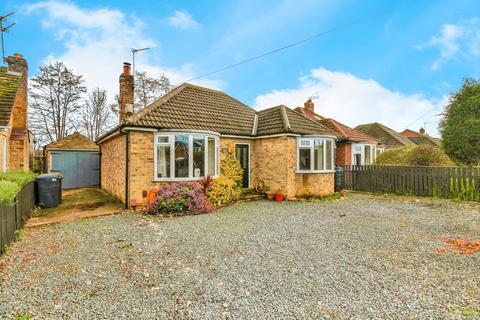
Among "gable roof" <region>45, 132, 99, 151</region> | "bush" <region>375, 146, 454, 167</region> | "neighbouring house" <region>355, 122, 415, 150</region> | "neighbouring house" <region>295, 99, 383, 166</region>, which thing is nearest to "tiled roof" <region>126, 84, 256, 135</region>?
"neighbouring house" <region>295, 99, 383, 166</region>

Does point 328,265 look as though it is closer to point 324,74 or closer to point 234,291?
point 234,291

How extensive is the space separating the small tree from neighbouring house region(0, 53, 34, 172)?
2354 centimetres

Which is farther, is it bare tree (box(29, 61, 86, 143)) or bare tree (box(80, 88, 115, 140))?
bare tree (box(80, 88, 115, 140))

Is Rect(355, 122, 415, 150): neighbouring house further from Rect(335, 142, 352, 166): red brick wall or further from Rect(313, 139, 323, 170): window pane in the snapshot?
Rect(313, 139, 323, 170): window pane

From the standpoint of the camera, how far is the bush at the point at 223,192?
9.52m

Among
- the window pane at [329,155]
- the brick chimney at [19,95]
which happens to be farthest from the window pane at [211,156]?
the brick chimney at [19,95]

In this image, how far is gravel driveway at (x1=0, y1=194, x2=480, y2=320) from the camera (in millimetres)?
2969

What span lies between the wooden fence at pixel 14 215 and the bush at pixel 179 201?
11.1ft

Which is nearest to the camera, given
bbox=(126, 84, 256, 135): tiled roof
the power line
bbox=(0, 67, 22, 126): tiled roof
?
bbox=(0, 67, 22, 126): tiled roof

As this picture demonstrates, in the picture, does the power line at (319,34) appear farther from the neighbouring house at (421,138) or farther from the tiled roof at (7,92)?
the neighbouring house at (421,138)

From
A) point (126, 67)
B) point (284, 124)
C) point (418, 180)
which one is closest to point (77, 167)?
point (126, 67)

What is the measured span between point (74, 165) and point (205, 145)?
37.8 feet

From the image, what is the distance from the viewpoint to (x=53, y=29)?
1050 centimetres

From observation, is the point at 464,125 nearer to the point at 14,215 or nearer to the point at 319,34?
the point at 319,34
